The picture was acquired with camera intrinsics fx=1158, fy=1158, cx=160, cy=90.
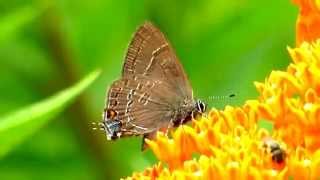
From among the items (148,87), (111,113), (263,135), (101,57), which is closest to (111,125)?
(111,113)

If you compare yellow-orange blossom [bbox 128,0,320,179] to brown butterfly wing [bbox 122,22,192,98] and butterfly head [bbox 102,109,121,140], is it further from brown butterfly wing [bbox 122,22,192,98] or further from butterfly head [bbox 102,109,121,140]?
brown butterfly wing [bbox 122,22,192,98]

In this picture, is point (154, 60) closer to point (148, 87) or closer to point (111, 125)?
point (148, 87)

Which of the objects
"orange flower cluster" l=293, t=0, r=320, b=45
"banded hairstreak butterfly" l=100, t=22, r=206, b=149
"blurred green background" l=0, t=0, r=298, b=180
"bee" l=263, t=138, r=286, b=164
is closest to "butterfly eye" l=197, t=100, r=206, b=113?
"banded hairstreak butterfly" l=100, t=22, r=206, b=149

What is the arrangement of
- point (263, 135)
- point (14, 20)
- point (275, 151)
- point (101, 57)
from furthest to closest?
point (101, 57), point (14, 20), point (263, 135), point (275, 151)

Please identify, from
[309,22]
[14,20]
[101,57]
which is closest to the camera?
[309,22]

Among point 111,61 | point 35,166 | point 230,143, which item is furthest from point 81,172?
point 230,143

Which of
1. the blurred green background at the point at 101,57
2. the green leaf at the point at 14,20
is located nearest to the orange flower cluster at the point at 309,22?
the blurred green background at the point at 101,57

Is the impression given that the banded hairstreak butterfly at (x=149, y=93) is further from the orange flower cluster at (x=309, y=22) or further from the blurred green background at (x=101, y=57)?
the blurred green background at (x=101, y=57)
